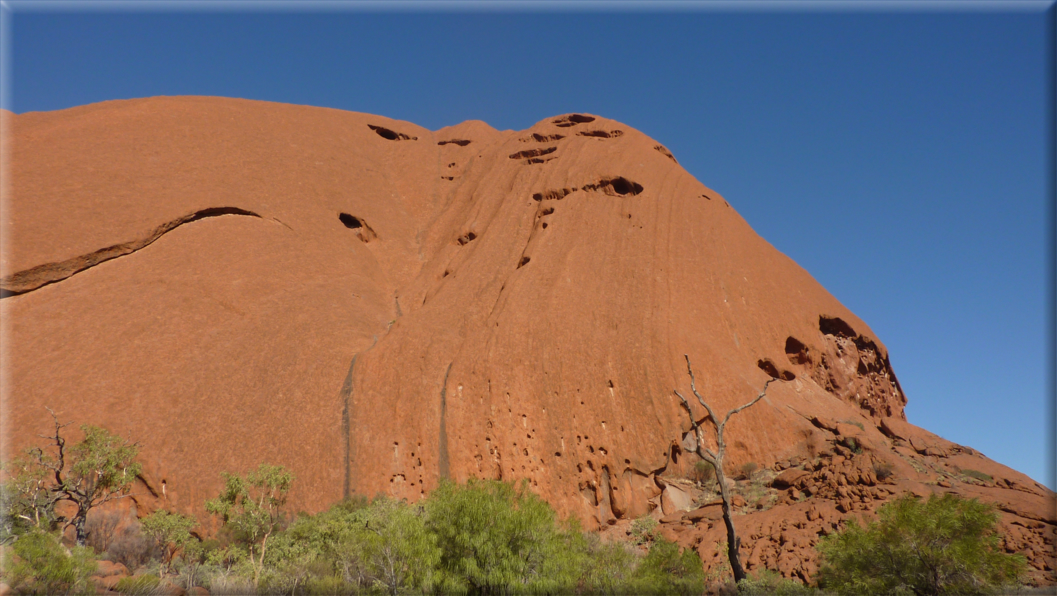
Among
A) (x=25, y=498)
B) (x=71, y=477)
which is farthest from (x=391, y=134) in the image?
(x=25, y=498)

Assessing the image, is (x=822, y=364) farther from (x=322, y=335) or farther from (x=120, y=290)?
(x=120, y=290)

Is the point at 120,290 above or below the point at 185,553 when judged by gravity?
above

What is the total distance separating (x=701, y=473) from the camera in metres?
23.4

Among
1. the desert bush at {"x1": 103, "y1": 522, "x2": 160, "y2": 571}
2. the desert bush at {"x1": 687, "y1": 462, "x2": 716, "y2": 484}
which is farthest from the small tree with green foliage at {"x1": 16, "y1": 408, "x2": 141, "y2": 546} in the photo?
the desert bush at {"x1": 687, "y1": 462, "x2": 716, "y2": 484}

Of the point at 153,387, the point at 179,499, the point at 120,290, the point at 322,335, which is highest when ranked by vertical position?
the point at 120,290

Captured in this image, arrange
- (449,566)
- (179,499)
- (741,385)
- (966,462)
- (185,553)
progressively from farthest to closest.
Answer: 1. (741,385)
2. (966,462)
3. (179,499)
4. (185,553)
5. (449,566)

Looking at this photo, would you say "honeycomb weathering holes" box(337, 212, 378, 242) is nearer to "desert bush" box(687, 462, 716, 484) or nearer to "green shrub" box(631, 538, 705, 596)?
"desert bush" box(687, 462, 716, 484)

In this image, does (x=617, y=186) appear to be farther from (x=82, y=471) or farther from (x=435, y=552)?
(x=82, y=471)

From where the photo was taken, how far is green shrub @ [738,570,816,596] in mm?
14953

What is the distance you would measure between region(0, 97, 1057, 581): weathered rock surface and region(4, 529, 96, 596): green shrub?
8.48 m

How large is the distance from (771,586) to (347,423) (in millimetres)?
16151

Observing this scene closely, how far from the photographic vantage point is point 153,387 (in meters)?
23.2

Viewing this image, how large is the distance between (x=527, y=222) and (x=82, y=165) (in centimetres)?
2318

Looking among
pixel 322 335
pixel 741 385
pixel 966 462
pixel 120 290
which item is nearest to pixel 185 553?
pixel 322 335
